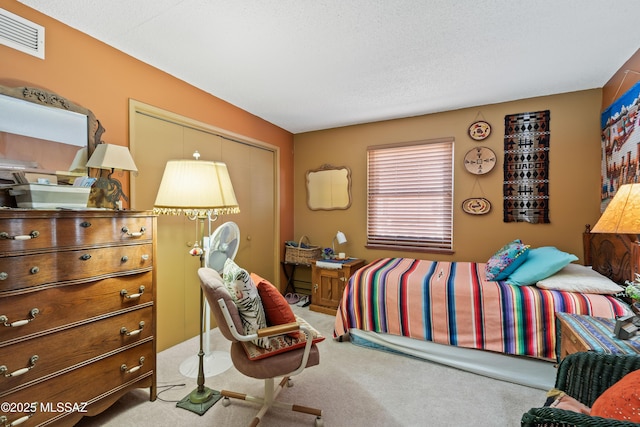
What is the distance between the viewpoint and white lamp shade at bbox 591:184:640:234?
1289 millimetres

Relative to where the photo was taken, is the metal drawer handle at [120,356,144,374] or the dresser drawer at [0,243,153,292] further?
the metal drawer handle at [120,356,144,374]

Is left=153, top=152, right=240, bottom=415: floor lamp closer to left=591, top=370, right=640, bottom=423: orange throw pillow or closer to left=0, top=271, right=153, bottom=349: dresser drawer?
left=0, top=271, right=153, bottom=349: dresser drawer

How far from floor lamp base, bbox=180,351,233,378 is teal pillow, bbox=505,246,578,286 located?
2.49 meters

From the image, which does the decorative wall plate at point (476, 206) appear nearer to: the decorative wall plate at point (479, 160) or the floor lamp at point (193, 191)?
the decorative wall plate at point (479, 160)

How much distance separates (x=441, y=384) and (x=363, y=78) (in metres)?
2.63

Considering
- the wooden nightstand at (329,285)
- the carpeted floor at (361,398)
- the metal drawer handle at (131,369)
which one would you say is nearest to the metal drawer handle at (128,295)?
the metal drawer handle at (131,369)

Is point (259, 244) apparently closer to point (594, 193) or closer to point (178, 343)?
point (178, 343)

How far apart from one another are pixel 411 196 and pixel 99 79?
10.9ft

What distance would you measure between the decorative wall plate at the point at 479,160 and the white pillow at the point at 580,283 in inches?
53.5

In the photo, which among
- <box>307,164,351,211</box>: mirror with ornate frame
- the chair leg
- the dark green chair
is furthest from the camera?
<box>307,164,351,211</box>: mirror with ornate frame

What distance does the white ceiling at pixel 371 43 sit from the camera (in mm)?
1706

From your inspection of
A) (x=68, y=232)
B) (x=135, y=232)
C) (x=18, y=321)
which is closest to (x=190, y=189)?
(x=135, y=232)

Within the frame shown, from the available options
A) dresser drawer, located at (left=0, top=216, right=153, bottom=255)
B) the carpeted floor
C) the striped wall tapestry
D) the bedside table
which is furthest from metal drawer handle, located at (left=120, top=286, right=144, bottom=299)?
the striped wall tapestry

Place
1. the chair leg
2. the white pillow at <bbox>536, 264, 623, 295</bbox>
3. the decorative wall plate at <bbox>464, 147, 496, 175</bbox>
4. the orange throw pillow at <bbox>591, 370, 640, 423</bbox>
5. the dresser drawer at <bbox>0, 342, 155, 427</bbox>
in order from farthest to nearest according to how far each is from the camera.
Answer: the decorative wall plate at <bbox>464, 147, 496, 175</bbox>, the white pillow at <bbox>536, 264, 623, 295</bbox>, the chair leg, the dresser drawer at <bbox>0, 342, 155, 427</bbox>, the orange throw pillow at <bbox>591, 370, 640, 423</bbox>
